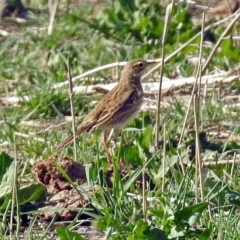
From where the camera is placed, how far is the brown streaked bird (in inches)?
285

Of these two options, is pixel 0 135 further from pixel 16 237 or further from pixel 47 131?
pixel 16 237

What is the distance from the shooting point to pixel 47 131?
7.26m

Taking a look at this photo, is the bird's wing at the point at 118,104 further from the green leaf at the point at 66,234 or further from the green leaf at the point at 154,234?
the green leaf at the point at 154,234

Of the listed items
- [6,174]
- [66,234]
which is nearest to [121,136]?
[6,174]

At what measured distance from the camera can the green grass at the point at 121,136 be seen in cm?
475

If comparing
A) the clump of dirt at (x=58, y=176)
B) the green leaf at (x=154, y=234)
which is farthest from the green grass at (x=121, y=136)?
the clump of dirt at (x=58, y=176)

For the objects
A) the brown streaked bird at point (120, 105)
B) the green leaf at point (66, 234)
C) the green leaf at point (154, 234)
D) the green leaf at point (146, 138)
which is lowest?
the brown streaked bird at point (120, 105)

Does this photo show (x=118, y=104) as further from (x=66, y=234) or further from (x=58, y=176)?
(x=66, y=234)

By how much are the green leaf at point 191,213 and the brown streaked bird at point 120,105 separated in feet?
7.23

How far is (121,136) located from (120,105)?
1674mm

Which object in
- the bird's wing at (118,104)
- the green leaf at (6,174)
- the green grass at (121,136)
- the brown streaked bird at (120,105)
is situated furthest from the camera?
the bird's wing at (118,104)

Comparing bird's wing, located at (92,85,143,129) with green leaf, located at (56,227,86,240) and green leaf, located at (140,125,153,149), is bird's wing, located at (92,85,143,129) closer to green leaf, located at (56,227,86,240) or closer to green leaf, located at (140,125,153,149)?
green leaf, located at (140,125,153,149)

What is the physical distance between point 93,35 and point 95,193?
473 cm

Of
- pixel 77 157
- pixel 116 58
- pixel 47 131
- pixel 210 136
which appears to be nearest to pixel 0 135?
pixel 47 131
